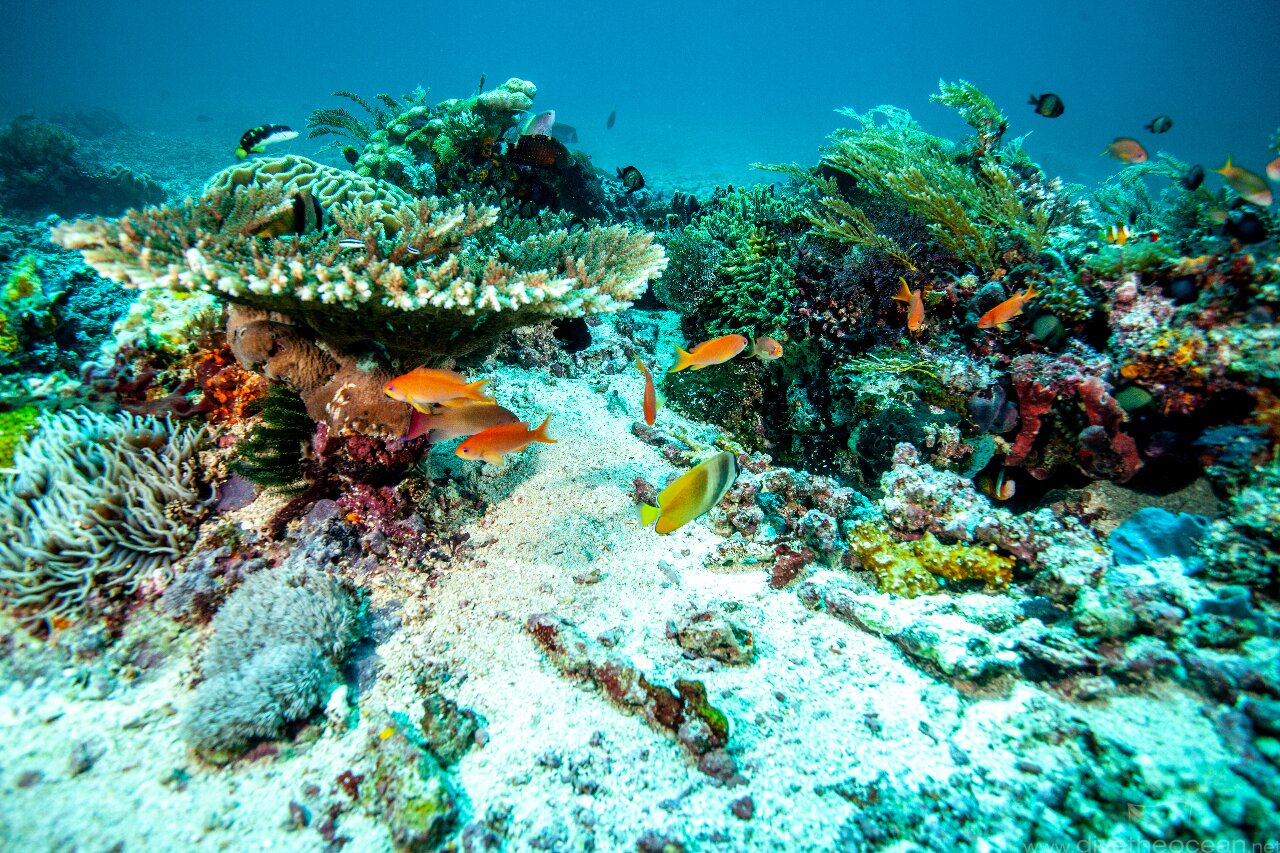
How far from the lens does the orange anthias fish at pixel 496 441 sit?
8.47 ft

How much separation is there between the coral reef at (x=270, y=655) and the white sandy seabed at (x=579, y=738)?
0.49 ft

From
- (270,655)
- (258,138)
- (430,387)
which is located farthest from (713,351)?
(258,138)

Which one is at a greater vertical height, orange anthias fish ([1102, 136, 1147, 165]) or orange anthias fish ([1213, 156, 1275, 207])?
orange anthias fish ([1102, 136, 1147, 165])

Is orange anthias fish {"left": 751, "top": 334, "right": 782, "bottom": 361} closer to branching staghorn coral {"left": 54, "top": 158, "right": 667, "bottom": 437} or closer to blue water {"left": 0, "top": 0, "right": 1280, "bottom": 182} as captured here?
branching staghorn coral {"left": 54, "top": 158, "right": 667, "bottom": 437}

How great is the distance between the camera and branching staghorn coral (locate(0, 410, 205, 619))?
9.16 feet

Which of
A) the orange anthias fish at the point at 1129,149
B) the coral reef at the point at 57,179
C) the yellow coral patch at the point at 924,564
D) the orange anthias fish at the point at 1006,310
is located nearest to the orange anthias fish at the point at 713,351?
the yellow coral patch at the point at 924,564

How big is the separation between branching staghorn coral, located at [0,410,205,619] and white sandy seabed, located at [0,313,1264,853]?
0.44 metres

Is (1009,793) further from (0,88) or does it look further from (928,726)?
(0,88)

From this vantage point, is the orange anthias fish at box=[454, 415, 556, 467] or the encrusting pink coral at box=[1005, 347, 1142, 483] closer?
the orange anthias fish at box=[454, 415, 556, 467]

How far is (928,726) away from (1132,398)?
264 centimetres

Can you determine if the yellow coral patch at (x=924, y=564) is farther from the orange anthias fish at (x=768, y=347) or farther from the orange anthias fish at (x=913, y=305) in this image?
the orange anthias fish at (x=913, y=305)

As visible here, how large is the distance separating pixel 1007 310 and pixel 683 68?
137 m

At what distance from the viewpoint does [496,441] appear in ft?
8.70

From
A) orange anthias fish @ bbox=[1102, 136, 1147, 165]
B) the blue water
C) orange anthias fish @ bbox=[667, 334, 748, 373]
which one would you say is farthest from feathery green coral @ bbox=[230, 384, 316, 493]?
the blue water
